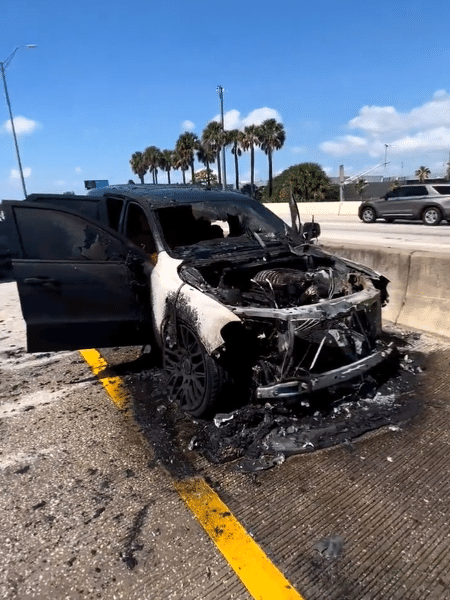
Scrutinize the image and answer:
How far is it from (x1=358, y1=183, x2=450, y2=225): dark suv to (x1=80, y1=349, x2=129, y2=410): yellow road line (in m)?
14.8

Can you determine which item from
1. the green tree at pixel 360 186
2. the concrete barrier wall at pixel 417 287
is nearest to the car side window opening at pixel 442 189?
the concrete barrier wall at pixel 417 287

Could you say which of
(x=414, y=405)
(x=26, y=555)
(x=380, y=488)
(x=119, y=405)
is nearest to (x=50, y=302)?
(x=119, y=405)

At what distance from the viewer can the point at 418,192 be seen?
55.5 feet

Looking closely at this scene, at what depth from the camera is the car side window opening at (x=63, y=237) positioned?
405 centimetres

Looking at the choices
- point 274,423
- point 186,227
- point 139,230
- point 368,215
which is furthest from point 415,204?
point 274,423

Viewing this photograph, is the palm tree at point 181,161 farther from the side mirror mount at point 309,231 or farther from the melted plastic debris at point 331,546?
the melted plastic debris at point 331,546

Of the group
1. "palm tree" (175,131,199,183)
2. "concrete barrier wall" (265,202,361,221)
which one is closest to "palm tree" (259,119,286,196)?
"palm tree" (175,131,199,183)

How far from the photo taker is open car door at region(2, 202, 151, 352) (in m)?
3.93

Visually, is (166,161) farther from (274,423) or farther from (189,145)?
(274,423)

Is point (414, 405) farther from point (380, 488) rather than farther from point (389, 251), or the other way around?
point (389, 251)

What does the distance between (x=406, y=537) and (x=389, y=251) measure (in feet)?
14.0

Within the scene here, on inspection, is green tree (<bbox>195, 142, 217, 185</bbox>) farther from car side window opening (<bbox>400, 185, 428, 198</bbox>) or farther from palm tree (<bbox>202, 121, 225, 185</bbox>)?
car side window opening (<bbox>400, 185, 428, 198</bbox>)

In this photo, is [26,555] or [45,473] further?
[45,473]

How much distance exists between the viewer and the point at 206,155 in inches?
2061
